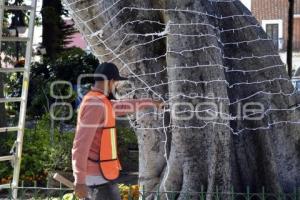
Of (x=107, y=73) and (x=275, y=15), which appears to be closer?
(x=107, y=73)

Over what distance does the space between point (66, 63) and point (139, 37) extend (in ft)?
37.6

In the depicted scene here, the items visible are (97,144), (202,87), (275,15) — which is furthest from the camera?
(275,15)

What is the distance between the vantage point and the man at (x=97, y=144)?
4.80 metres

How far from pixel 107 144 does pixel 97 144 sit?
3.0 inches

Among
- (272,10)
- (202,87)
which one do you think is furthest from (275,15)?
(202,87)

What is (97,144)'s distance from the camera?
4.99 meters

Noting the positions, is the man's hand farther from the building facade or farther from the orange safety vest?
the building facade

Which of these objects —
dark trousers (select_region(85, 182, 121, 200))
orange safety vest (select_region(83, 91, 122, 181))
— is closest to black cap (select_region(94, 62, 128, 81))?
orange safety vest (select_region(83, 91, 122, 181))

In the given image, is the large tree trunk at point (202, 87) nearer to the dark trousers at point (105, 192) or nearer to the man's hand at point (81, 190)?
the dark trousers at point (105, 192)

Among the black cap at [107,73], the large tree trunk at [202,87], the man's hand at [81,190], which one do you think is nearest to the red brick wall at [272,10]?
the large tree trunk at [202,87]

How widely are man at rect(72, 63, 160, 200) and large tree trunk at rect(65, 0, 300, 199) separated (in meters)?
0.89

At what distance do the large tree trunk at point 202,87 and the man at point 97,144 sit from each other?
2.91 ft

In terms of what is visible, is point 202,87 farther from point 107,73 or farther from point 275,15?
point 275,15

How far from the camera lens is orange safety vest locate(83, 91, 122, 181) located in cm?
496
